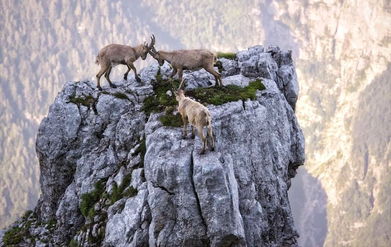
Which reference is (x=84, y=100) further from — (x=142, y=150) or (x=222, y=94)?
(x=222, y=94)

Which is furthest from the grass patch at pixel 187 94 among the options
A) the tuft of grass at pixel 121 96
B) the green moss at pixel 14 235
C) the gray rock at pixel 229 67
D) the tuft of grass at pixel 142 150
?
the green moss at pixel 14 235

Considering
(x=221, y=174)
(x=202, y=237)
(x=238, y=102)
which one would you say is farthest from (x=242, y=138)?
(x=202, y=237)

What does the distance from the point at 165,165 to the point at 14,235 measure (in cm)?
1928

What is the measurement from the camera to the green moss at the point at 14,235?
38594 mm

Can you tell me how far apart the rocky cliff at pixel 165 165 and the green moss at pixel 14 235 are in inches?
4.9

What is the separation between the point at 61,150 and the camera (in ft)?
124

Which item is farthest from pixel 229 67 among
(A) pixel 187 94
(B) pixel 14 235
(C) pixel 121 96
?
(B) pixel 14 235

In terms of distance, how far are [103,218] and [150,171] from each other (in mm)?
5960

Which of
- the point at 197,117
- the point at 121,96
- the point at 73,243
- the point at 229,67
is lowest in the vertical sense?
the point at 73,243

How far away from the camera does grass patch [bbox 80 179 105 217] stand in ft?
112

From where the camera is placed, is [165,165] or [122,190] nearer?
[165,165]

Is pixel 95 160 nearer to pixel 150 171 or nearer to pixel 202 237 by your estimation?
pixel 150 171

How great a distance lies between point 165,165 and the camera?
28.3m

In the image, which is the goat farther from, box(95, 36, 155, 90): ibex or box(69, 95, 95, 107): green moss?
box(69, 95, 95, 107): green moss
